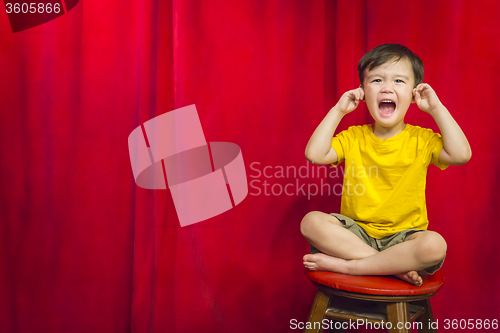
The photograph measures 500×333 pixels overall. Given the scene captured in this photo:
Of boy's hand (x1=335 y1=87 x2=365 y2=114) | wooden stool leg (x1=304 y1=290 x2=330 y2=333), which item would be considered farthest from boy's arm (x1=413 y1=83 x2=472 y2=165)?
wooden stool leg (x1=304 y1=290 x2=330 y2=333)

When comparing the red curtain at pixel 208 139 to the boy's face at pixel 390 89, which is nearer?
the boy's face at pixel 390 89

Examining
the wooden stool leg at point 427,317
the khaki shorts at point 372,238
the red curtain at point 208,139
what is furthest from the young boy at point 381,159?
the red curtain at point 208,139

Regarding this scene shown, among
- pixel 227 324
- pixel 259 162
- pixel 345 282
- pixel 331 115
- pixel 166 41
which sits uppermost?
pixel 166 41

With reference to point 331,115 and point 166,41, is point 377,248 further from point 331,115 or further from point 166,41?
point 166,41

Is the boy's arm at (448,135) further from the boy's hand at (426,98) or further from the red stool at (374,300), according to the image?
the red stool at (374,300)

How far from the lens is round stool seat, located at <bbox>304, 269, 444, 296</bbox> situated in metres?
0.84

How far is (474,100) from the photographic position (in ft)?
4.20

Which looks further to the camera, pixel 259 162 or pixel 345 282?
pixel 259 162

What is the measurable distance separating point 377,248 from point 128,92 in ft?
2.89

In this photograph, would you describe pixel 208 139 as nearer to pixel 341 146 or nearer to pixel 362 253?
pixel 341 146

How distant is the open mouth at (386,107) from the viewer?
1013 millimetres

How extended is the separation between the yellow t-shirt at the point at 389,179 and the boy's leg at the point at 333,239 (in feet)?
0.35

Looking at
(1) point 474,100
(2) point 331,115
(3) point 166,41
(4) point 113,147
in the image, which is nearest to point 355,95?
(2) point 331,115

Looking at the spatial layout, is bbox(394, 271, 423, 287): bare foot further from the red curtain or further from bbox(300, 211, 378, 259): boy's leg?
the red curtain
